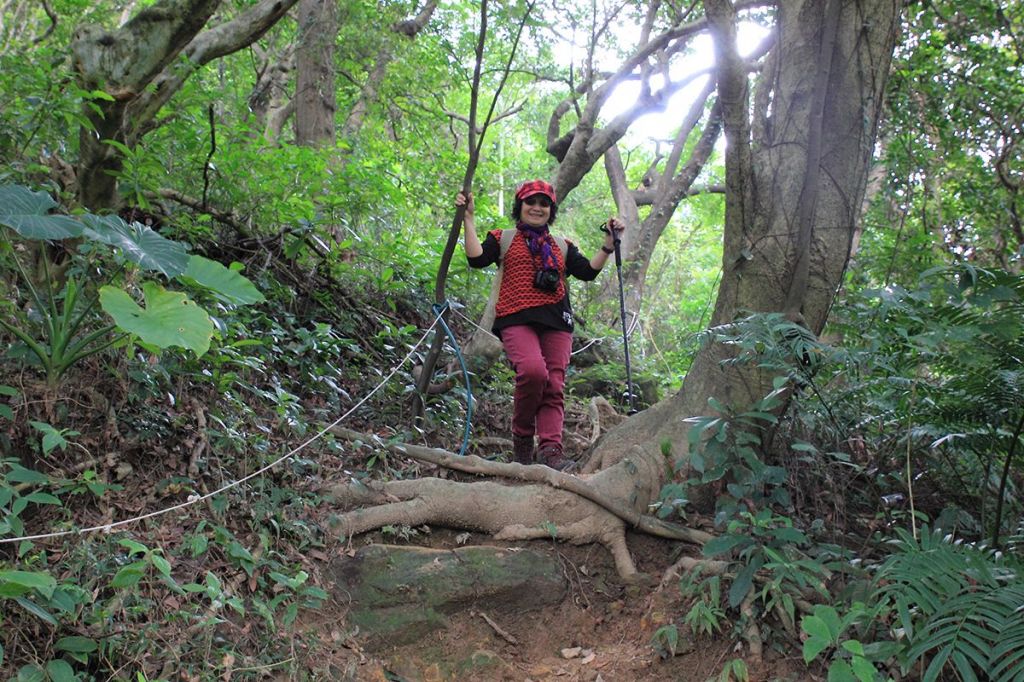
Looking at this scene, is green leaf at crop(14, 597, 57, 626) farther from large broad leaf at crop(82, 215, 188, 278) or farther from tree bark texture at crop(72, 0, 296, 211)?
tree bark texture at crop(72, 0, 296, 211)

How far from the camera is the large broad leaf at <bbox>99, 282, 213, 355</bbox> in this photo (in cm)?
262

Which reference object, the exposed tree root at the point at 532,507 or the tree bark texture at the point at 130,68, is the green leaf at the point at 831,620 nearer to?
the exposed tree root at the point at 532,507

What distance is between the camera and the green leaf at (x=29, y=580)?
2.26 metres

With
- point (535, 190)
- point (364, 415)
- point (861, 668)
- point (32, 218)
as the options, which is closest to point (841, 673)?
point (861, 668)

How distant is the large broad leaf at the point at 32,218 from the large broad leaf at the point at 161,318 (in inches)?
11.5

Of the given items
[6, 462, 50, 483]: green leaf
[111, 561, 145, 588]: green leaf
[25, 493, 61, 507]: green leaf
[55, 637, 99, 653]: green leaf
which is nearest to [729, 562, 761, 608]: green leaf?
[111, 561, 145, 588]: green leaf

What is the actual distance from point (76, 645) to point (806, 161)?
3950mm

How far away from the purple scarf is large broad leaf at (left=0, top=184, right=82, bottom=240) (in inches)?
116

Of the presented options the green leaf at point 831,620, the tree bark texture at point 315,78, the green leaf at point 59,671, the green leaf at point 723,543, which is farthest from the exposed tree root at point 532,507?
the tree bark texture at point 315,78

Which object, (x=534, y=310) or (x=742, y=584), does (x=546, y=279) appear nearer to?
(x=534, y=310)

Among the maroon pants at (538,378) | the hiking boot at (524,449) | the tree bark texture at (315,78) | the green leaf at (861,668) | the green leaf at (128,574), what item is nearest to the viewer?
the green leaf at (861,668)

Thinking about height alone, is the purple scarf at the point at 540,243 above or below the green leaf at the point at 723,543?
above

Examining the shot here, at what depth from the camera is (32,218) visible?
2.76 m

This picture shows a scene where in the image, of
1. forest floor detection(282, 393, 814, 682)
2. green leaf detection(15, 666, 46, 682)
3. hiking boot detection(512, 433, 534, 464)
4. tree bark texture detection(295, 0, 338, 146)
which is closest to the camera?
green leaf detection(15, 666, 46, 682)
